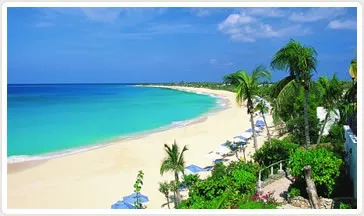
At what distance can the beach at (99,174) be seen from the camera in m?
12.5

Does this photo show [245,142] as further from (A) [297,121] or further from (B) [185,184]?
(B) [185,184]

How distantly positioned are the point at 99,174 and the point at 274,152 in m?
7.13

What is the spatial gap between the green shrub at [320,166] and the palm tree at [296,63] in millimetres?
2884

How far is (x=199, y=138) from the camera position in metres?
23.7

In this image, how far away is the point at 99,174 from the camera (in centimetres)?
1565

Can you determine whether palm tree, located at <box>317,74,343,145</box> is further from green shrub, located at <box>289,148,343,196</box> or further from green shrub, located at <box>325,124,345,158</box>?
green shrub, located at <box>289,148,343,196</box>

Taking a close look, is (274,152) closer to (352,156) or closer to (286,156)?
(286,156)

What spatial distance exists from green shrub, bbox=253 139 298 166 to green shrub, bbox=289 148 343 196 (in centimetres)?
365

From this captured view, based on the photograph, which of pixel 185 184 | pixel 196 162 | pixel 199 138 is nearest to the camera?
pixel 185 184

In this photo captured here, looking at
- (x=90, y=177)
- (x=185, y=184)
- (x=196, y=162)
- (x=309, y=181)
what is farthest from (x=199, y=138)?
(x=309, y=181)

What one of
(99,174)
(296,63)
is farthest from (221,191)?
(99,174)

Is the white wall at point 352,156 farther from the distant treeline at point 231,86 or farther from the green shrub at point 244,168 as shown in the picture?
the distant treeline at point 231,86

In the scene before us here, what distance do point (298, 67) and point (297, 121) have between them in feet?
24.3

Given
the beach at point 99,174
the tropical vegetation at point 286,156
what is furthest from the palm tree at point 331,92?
the beach at point 99,174
